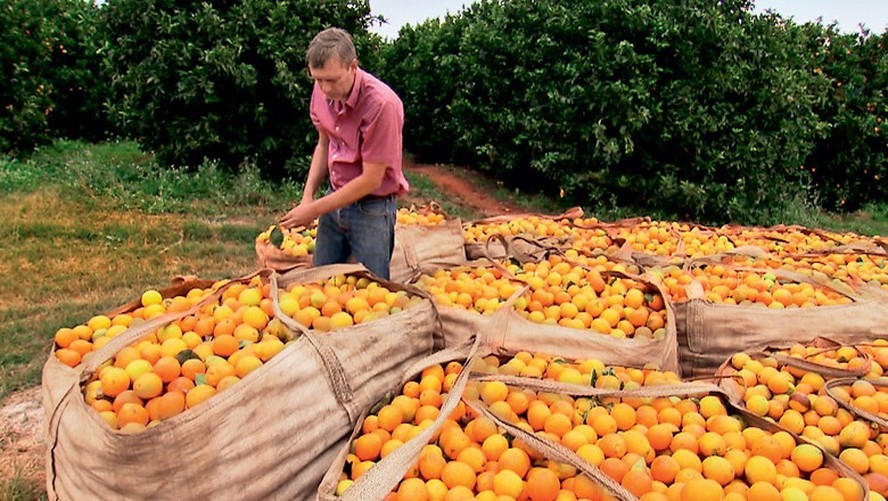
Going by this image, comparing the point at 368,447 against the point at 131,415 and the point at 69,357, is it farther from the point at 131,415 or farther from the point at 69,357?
A: the point at 69,357

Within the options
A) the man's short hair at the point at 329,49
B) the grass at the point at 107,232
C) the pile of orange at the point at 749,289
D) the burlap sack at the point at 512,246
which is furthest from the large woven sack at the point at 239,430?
the burlap sack at the point at 512,246

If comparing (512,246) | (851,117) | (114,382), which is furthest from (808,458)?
(851,117)

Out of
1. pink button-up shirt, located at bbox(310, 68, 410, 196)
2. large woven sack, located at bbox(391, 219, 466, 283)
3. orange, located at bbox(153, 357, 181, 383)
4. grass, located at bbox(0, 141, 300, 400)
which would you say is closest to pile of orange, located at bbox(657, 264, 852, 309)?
large woven sack, located at bbox(391, 219, 466, 283)

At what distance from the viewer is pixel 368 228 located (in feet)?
12.2

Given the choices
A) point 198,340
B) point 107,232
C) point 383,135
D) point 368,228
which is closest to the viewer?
point 198,340

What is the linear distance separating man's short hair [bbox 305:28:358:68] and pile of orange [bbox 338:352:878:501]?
1.68m

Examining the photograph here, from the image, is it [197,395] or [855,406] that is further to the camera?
[855,406]

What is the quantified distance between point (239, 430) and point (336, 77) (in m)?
A: 1.85

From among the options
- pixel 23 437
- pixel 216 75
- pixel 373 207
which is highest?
pixel 216 75

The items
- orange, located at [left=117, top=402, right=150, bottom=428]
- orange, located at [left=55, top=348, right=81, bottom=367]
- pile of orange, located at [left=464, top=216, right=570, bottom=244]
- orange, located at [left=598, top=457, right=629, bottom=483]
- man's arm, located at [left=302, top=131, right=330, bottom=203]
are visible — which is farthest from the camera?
pile of orange, located at [left=464, top=216, right=570, bottom=244]

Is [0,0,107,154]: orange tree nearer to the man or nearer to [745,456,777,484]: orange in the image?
the man

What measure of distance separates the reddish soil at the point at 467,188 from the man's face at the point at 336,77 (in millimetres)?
6993

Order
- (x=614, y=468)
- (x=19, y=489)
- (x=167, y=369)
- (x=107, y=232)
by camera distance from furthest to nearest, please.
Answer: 1. (x=107, y=232)
2. (x=19, y=489)
3. (x=167, y=369)
4. (x=614, y=468)

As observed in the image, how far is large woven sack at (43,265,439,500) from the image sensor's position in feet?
6.45
